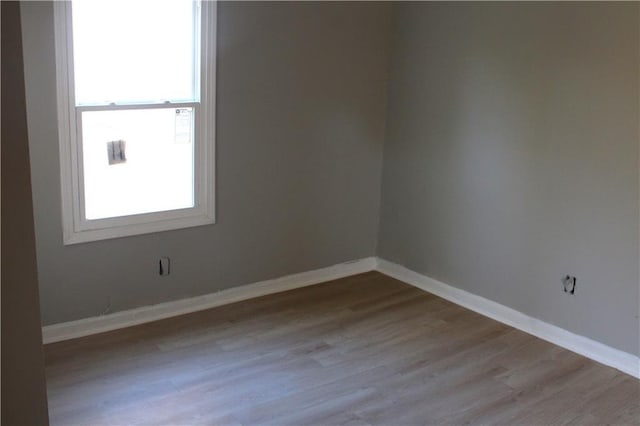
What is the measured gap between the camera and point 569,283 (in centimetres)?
366

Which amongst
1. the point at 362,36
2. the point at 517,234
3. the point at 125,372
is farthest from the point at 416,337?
the point at 362,36

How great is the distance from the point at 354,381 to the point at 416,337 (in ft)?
2.04

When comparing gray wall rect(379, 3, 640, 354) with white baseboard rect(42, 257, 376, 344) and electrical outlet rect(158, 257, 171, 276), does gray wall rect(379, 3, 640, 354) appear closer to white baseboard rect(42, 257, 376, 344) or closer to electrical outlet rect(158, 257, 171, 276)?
white baseboard rect(42, 257, 376, 344)

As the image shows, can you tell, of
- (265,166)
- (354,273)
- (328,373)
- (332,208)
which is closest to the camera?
(328,373)

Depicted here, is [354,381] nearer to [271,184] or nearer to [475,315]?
[475,315]

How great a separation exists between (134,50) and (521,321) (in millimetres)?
2510

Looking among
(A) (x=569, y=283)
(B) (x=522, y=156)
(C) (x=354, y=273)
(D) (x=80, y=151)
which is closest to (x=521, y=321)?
(A) (x=569, y=283)

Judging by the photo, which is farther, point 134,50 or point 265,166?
point 265,166

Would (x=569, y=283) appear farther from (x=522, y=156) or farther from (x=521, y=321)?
(x=522, y=156)

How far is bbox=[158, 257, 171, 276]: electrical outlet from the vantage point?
12.6ft

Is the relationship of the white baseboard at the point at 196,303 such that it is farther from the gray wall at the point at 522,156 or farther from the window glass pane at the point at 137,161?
the window glass pane at the point at 137,161

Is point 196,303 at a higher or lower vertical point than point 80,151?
lower

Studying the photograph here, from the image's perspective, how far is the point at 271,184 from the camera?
4.17 m

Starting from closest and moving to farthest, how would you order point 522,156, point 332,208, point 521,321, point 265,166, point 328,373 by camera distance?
point 328,373 < point 522,156 < point 521,321 < point 265,166 < point 332,208
